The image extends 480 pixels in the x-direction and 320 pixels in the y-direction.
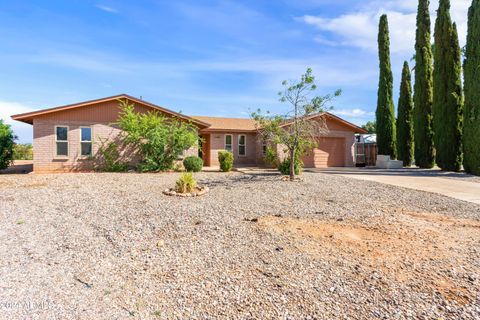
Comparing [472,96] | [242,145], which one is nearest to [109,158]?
[242,145]

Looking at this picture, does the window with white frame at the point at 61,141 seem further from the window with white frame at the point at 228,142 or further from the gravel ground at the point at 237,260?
the window with white frame at the point at 228,142

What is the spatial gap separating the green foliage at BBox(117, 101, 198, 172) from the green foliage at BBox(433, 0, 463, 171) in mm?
14269

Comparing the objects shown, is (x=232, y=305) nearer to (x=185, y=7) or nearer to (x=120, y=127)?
(x=185, y=7)

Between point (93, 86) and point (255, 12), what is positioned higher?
point (255, 12)

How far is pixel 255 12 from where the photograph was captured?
1129cm

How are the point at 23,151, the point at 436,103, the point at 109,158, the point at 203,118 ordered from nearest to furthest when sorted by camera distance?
the point at 109,158
the point at 436,103
the point at 203,118
the point at 23,151

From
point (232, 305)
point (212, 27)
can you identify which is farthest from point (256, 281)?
point (212, 27)

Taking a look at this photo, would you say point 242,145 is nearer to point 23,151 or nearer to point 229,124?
point 229,124

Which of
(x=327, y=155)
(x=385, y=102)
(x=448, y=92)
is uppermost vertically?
(x=385, y=102)

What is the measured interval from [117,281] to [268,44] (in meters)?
13.0

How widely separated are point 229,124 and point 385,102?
11299 mm

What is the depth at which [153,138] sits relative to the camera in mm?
14930

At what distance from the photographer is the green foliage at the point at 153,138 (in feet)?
49.5

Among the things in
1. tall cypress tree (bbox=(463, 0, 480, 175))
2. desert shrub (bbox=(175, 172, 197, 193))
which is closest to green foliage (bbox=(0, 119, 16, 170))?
desert shrub (bbox=(175, 172, 197, 193))
